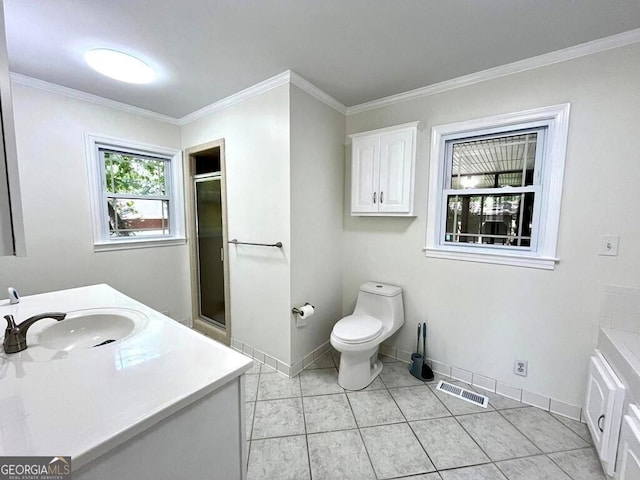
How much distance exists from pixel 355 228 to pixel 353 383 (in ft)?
4.42

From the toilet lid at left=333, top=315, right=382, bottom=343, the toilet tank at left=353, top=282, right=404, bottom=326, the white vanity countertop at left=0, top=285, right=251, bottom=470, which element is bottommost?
the toilet lid at left=333, top=315, right=382, bottom=343

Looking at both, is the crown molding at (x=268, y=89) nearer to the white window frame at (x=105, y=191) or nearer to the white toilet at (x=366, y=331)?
the white window frame at (x=105, y=191)

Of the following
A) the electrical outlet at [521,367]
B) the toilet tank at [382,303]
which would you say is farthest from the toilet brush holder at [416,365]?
the electrical outlet at [521,367]

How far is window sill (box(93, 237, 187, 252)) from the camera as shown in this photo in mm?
2426

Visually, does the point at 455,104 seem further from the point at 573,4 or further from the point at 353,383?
the point at 353,383

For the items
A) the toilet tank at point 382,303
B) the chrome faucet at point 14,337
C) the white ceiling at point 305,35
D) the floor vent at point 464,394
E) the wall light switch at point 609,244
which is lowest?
the floor vent at point 464,394

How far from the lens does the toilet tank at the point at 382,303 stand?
7.30 ft

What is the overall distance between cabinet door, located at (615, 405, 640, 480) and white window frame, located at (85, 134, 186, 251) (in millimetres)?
3485

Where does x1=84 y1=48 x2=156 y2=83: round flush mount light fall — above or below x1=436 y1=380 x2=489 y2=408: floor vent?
above

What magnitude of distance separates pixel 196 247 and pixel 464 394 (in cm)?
288

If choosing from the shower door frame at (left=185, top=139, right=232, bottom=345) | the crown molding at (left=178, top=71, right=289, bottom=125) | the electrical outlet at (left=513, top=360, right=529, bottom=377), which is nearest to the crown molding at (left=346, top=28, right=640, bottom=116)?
the crown molding at (left=178, top=71, right=289, bottom=125)

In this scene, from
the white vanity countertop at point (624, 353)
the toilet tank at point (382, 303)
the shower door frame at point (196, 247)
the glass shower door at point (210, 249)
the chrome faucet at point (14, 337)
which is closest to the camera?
the chrome faucet at point (14, 337)

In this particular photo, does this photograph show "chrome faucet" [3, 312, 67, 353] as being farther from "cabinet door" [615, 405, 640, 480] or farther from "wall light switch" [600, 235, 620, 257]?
"wall light switch" [600, 235, 620, 257]

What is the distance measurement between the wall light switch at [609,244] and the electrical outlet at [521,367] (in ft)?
2.89
